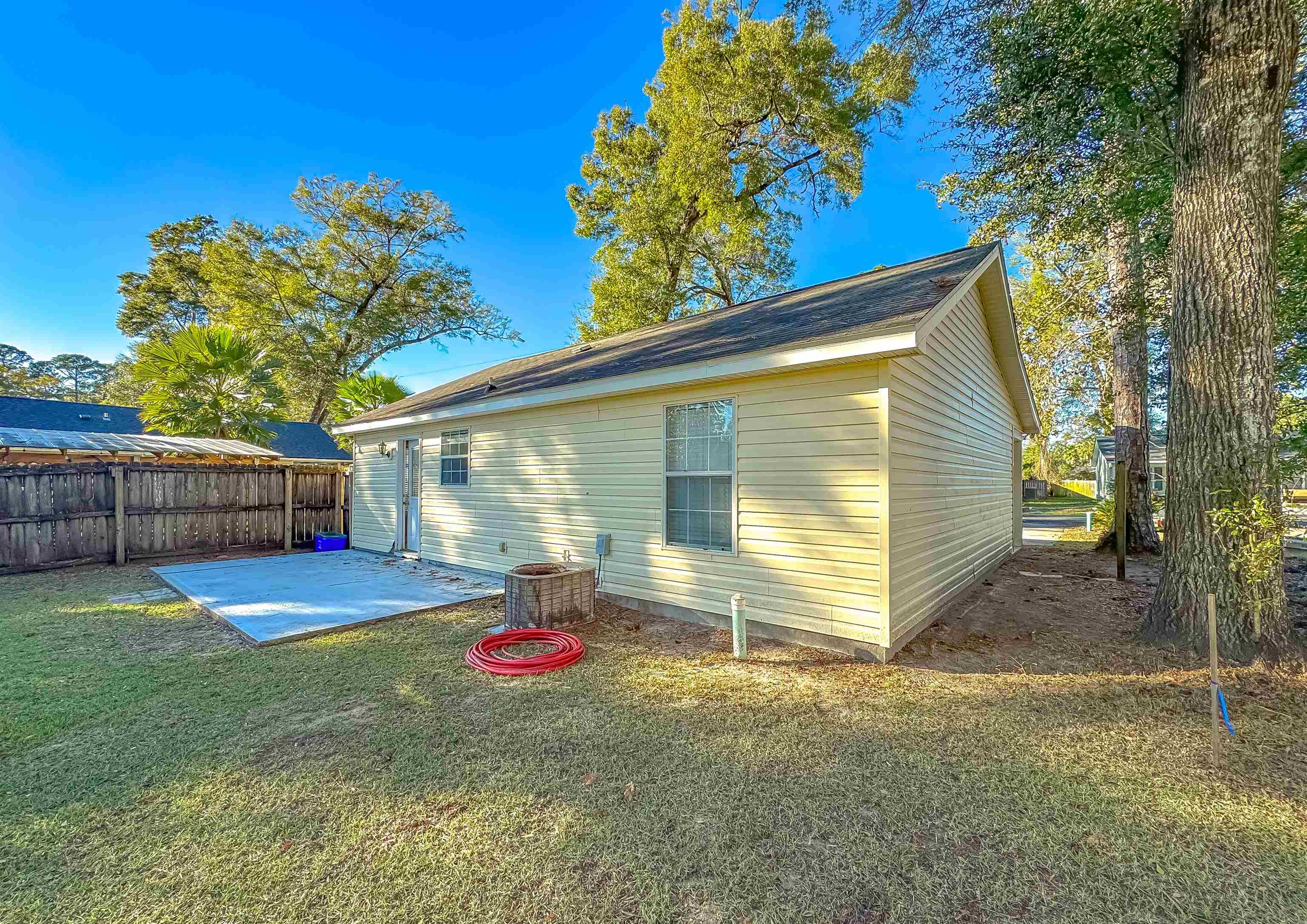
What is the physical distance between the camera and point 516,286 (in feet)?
78.2

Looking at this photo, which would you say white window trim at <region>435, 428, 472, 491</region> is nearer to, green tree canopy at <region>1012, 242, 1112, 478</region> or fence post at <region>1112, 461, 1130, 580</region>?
green tree canopy at <region>1012, 242, 1112, 478</region>

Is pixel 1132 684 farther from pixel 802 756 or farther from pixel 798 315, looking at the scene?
pixel 798 315

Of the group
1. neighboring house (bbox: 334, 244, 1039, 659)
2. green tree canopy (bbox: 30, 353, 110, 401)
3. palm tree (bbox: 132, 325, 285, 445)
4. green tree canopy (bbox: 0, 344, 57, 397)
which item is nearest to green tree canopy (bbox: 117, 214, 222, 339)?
palm tree (bbox: 132, 325, 285, 445)

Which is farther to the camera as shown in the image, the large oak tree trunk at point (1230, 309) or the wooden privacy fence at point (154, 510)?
the wooden privacy fence at point (154, 510)

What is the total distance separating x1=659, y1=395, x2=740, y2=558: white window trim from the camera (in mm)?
4859

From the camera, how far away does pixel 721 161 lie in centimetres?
1449

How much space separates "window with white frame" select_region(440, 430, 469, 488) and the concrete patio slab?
4.66ft

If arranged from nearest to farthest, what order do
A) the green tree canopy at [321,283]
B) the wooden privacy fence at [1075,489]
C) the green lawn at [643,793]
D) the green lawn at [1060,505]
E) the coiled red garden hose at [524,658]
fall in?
the green lawn at [643,793] → the coiled red garden hose at [524,658] → the green tree canopy at [321,283] → the green lawn at [1060,505] → the wooden privacy fence at [1075,489]

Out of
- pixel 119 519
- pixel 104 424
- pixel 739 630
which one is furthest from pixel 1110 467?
pixel 104 424

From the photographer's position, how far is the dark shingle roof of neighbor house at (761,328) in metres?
4.45

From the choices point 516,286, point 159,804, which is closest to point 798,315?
point 159,804

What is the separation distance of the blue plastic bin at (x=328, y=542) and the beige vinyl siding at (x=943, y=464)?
10452mm

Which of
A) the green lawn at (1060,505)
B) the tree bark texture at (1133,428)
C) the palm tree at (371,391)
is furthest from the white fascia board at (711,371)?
the green lawn at (1060,505)

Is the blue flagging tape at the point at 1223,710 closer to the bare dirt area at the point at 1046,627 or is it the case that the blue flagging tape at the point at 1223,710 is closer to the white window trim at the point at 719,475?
the bare dirt area at the point at 1046,627
